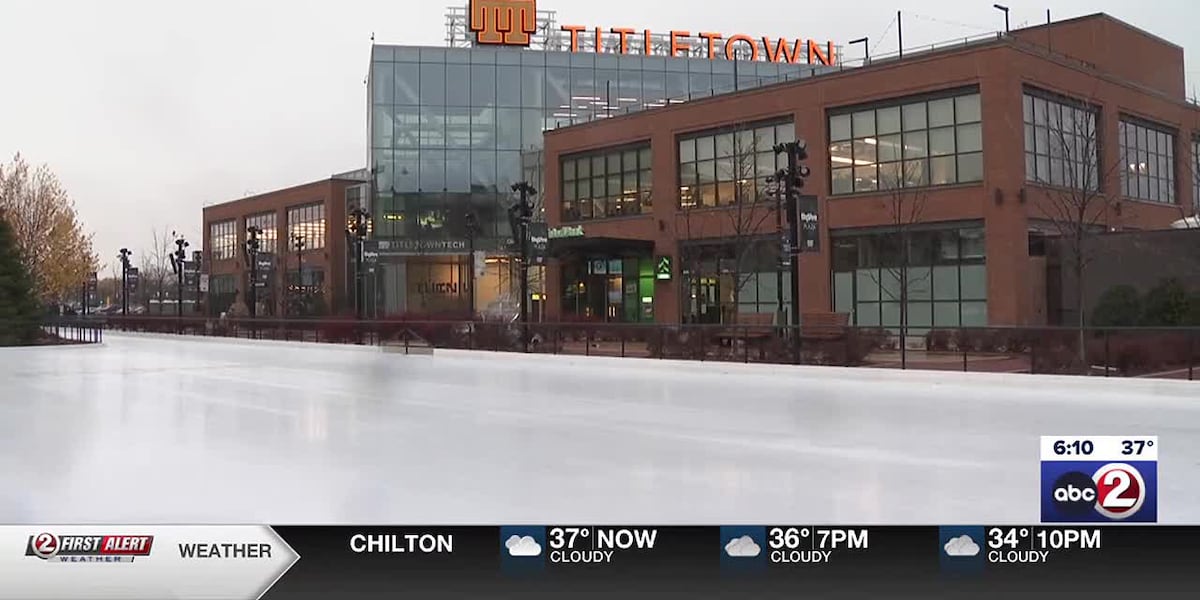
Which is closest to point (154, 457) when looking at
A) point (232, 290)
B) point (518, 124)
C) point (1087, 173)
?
point (1087, 173)

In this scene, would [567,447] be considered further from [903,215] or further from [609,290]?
[609,290]

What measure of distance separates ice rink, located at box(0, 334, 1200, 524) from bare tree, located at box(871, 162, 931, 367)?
1476cm

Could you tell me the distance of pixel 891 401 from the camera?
16172 mm

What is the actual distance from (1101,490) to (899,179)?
32.0m

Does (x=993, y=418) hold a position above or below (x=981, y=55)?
below

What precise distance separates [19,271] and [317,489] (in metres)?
36.5

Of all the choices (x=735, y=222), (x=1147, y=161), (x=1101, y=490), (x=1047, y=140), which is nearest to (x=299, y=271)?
(x=735, y=222)

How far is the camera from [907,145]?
117ft

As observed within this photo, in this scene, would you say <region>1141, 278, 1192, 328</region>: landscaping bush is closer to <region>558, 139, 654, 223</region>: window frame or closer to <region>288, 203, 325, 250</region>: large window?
<region>558, 139, 654, 223</region>: window frame

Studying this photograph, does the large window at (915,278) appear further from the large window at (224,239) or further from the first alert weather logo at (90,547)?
the large window at (224,239)

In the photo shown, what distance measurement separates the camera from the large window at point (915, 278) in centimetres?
3334

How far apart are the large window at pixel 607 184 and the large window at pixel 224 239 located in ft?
199

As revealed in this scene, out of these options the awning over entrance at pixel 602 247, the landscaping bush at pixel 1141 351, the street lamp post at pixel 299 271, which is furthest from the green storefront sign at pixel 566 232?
the landscaping bush at pixel 1141 351

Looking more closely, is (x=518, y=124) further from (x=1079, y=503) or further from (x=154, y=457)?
(x=1079, y=503)
